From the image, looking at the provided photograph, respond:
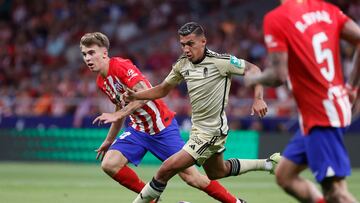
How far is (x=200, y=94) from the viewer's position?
9.32 metres

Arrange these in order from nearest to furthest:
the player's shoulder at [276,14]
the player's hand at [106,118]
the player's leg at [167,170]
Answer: the player's shoulder at [276,14] < the player's hand at [106,118] < the player's leg at [167,170]

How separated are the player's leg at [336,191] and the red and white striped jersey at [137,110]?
3566 mm

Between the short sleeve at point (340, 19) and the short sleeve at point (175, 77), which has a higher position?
the short sleeve at point (340, 19)

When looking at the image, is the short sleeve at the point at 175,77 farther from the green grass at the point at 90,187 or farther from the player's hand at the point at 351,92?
the green grass at the point at 90,187

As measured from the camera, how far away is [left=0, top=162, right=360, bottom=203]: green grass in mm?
11914

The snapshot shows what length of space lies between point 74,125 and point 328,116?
51.4 ft

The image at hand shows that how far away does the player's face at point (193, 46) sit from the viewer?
9.18 meters

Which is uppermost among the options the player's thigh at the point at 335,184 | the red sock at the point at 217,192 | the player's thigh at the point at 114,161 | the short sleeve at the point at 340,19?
the short sleeve at the point at 340,19

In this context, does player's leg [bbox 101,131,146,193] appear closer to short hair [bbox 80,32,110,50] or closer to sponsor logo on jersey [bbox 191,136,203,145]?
sponsor logo on jersey [bbox 191,136,203,145]

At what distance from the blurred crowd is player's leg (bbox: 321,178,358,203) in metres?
13.7

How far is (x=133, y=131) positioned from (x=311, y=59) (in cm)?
383

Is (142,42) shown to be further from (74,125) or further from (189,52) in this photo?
(189,52)

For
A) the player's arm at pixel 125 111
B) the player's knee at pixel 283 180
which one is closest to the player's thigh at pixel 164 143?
the player's arm at pixel 125 111

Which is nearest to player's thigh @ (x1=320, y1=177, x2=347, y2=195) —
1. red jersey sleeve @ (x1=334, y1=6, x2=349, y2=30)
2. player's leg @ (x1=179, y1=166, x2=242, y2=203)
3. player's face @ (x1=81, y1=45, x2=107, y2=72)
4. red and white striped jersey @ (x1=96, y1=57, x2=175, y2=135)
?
red jersey sleeve @ (x1=334, y1=6, x2=349, y2=30)
